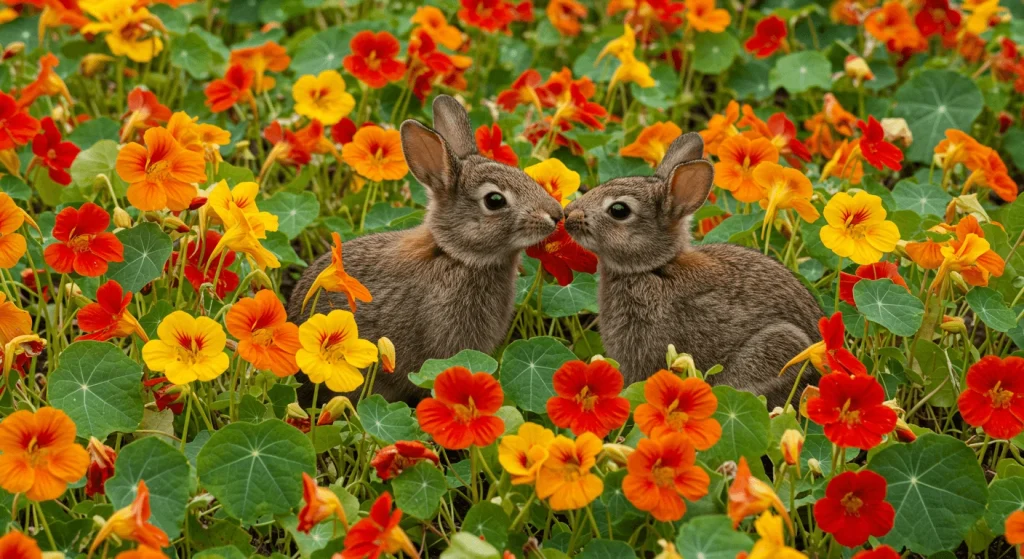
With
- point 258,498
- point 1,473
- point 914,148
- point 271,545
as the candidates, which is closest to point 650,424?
point 258,498

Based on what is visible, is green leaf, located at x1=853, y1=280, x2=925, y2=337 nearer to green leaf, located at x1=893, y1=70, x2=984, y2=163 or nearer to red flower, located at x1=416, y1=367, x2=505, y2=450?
red flower, located at x1=416, y1=367, x2=505, y2=450

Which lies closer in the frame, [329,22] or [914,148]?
[914,148]

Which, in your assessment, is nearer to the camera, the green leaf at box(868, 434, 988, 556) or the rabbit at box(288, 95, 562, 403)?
the green leaf at box(868, 434, 988, 556)

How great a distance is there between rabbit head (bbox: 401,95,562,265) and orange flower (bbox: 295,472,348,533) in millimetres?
1649

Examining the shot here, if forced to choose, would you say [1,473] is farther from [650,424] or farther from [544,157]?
[544,157]

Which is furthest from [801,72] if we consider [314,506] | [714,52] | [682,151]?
[314,506]

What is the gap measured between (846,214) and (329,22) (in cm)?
498

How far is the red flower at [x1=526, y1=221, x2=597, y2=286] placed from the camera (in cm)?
473

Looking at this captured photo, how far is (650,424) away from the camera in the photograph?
3.36m

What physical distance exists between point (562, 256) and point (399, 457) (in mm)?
1474

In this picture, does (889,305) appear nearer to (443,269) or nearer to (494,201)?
(494,201)

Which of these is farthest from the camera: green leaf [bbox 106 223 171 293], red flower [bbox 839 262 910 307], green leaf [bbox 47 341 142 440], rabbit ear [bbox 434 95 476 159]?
rabbit ear [bbox 434 95 476 159]

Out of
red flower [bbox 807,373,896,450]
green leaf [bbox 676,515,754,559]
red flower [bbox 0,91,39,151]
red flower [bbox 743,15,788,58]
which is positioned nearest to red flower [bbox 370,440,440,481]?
green leaf [bbox 676,515,754,559]

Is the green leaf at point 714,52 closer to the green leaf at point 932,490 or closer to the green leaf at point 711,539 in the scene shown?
the green leaf at point 932,490
